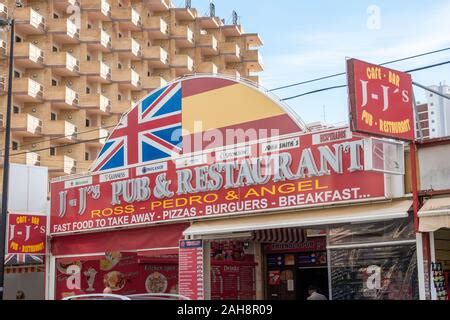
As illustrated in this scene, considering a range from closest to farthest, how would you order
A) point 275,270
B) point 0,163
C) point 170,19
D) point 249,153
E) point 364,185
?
point 364,185, point 249,153, point 275,270, point 0,163, point 170,19

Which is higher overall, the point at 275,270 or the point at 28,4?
the point at 28,4

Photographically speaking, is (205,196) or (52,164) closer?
(205,196)

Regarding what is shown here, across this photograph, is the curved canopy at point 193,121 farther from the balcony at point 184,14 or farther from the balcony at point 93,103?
the balcony at point 184,14

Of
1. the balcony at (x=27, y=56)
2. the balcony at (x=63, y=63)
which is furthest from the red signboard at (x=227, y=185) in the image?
the balcony at (x=63, y=63)

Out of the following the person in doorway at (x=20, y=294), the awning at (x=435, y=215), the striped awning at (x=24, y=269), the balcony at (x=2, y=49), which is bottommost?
the person in doorway at (x=20, y=294)

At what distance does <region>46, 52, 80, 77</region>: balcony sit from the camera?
54.5m

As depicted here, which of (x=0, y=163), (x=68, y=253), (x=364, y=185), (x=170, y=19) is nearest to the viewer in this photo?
(x=364, y=185)

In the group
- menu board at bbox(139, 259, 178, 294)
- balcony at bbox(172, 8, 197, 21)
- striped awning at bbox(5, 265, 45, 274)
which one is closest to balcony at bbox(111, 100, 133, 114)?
balcony at bbox(172, 8, 197, 21)

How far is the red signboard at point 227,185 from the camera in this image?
14.5m

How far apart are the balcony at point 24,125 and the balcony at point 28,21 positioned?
23.0 ft

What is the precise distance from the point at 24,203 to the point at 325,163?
12.7 m
